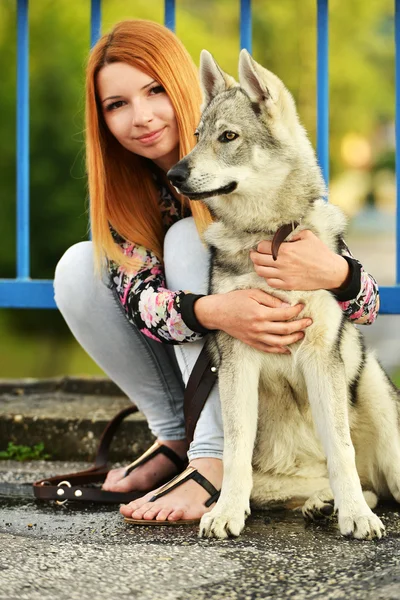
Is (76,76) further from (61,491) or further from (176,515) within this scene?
(176,515)

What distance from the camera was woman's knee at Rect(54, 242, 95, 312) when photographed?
106 inches

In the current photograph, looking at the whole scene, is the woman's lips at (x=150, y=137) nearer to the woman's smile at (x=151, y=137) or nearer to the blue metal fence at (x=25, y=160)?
the woman's smile at (x=151, y=137)

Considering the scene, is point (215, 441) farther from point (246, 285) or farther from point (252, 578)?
point (252, 578)

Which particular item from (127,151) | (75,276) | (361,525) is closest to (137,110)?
(127,151)

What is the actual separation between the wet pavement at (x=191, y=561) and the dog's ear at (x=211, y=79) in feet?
3.83

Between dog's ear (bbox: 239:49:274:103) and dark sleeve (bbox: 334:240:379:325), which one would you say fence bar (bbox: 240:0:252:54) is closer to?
dog's ear (bbox: 239:49:274:103)

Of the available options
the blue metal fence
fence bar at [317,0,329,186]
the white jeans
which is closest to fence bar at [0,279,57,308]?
the blue metal fence

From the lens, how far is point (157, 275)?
259 cm

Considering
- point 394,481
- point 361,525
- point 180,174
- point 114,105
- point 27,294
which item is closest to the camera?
point 361,525

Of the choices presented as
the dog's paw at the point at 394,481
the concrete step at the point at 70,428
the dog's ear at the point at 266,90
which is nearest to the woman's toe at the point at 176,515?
the dog's paw at the point at 394,481

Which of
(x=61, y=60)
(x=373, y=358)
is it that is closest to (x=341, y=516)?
(x=373, y=358)

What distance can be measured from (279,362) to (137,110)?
88 cm

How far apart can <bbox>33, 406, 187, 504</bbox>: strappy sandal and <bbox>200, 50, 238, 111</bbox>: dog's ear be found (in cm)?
109

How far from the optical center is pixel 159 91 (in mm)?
2594
